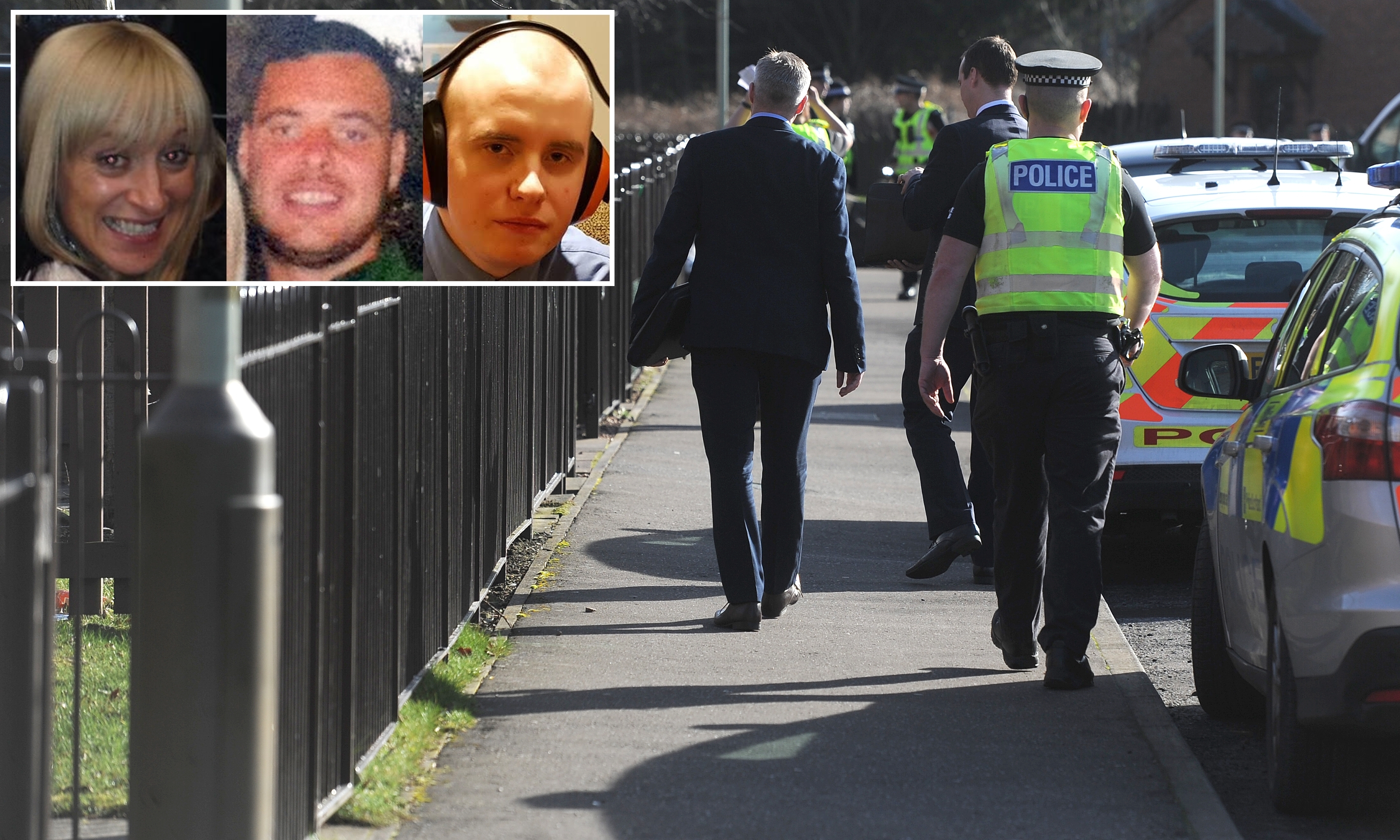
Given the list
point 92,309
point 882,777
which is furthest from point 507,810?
point 92,309

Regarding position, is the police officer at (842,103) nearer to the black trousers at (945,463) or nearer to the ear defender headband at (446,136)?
the black trousers at (945,463)

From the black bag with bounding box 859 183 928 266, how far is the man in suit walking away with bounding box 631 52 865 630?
116cm

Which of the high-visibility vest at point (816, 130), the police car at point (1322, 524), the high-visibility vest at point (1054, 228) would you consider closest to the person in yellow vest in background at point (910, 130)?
the high-visibility vest at point (816, 130)

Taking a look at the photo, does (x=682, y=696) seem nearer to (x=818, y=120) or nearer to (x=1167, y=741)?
(x=1167, y=741)

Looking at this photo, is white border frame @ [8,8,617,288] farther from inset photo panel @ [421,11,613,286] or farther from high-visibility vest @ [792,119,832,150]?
high-visibility vest @ [792,119,832,150]

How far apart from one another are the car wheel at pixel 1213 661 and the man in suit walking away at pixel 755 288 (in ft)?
4.63

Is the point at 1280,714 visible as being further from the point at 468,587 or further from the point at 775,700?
the point at 468,587

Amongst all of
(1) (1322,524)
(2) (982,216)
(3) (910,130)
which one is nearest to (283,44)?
(1) (1322,524)

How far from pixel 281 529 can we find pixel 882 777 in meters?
1.92

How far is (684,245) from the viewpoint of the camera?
6.76m

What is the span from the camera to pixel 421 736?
541 cm

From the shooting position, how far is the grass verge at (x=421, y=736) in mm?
4746

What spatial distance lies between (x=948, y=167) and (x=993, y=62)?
51 centimetres

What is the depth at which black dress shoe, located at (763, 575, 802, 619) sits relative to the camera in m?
7.04
